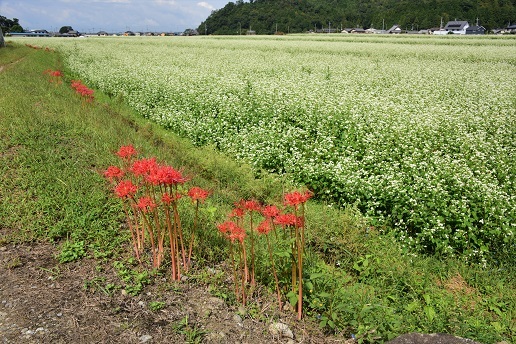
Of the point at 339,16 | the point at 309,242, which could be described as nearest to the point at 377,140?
the point at 309,242

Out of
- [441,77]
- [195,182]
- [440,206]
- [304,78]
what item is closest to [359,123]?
[440,206]

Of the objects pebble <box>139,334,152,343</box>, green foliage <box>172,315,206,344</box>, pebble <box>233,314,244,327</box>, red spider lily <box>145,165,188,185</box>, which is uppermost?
red spider lily <box>145,165,188,185</box>

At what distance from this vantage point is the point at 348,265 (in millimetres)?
4969

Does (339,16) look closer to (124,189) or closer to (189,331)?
(124,189)

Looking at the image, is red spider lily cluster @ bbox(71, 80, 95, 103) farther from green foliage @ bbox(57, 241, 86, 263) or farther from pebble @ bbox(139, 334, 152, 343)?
pebble @ bbox(139, 334, 152, 343)

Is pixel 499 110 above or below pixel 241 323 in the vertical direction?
above

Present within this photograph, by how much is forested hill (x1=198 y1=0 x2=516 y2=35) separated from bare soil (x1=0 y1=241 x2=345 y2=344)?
87231 mm

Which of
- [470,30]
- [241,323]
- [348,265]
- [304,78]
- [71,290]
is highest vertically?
[470,30]

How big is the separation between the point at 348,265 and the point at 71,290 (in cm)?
332

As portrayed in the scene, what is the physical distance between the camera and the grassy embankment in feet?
11.7

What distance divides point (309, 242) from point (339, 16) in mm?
103564

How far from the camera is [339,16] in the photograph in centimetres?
9750

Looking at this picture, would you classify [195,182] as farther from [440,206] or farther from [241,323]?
[440,206]

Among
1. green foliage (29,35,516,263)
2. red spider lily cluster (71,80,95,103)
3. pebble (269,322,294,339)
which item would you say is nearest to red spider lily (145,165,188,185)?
pebble (269,322,294,339)
